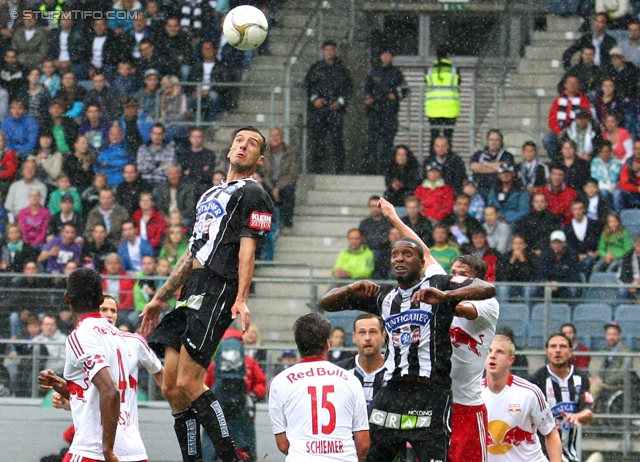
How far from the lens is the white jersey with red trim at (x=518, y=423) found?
876 centimetres

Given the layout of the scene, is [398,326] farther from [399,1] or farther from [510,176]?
[399,1]

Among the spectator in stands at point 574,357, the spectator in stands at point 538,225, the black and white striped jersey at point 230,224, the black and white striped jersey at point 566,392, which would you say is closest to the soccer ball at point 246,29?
the black and white striped jersey at point 230,224

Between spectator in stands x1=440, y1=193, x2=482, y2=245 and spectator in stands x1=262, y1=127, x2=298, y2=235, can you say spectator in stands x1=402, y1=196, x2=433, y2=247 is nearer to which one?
spectator in stands x1=440, y1=193, x2=482, y2=245

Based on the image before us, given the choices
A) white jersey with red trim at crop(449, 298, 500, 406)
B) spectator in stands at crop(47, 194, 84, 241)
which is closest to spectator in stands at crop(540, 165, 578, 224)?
spectator in stands at crop(47, 194, 84, 241)

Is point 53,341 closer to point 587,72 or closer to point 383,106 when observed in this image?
point 383,106

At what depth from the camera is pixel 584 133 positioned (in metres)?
15.5

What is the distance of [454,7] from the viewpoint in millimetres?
20297

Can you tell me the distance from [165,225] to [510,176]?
174 inches

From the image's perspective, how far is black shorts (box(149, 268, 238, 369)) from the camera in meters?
7.27

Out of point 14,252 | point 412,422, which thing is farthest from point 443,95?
point 412,422

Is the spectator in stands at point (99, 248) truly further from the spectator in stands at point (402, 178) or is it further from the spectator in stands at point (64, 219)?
the spectator in stands at point (402, 178)

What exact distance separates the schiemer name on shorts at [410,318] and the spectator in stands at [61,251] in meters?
8.07

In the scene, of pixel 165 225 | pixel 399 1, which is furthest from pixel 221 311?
pixel 399 1

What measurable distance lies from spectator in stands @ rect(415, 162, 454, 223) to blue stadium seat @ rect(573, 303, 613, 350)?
7.73 ft
